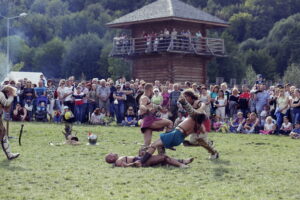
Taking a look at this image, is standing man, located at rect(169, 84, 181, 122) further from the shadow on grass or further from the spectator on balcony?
the shadow on grass

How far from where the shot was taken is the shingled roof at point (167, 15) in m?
42.0

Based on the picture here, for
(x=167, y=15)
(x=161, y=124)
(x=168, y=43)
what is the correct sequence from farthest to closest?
(x=167, y=15) → (x=168, y=43) → (x=161, y=124)

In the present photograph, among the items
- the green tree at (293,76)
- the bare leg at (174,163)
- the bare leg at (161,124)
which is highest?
the green tree at (293,76)

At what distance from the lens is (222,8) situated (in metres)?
106

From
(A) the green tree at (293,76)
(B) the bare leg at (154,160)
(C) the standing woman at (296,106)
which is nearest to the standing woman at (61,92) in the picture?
(C) the standing woman at (296,106)

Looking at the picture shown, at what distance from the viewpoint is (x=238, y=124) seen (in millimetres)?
21281

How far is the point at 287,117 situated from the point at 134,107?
615cm

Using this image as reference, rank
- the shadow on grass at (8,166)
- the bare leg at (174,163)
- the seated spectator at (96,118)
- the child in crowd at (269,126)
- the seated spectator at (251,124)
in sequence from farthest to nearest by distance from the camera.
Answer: the seated spectator at (96,118)
the seated spectator at (251,124)
the child in crowd at (269,126)
the bare leg at (174,163)
the shadow on grass at (8,166)

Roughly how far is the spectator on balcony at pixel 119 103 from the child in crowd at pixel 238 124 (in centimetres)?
440

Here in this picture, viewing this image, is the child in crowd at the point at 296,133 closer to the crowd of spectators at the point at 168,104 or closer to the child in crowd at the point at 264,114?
the crowd of spectators at the point at 168,104

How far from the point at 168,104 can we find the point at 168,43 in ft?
62.3

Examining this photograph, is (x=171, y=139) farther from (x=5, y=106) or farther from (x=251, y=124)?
(x=251, y=124)

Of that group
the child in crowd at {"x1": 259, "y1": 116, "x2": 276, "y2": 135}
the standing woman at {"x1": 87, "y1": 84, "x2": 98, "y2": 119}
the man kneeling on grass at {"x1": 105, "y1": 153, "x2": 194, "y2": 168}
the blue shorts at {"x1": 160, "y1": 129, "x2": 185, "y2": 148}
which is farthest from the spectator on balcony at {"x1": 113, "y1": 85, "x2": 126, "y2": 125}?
the blue shorts at {"x1": 160, "y1": 129, "x2": 185, "y2": 148}

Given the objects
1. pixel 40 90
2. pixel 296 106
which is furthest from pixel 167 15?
pixel 296 106
